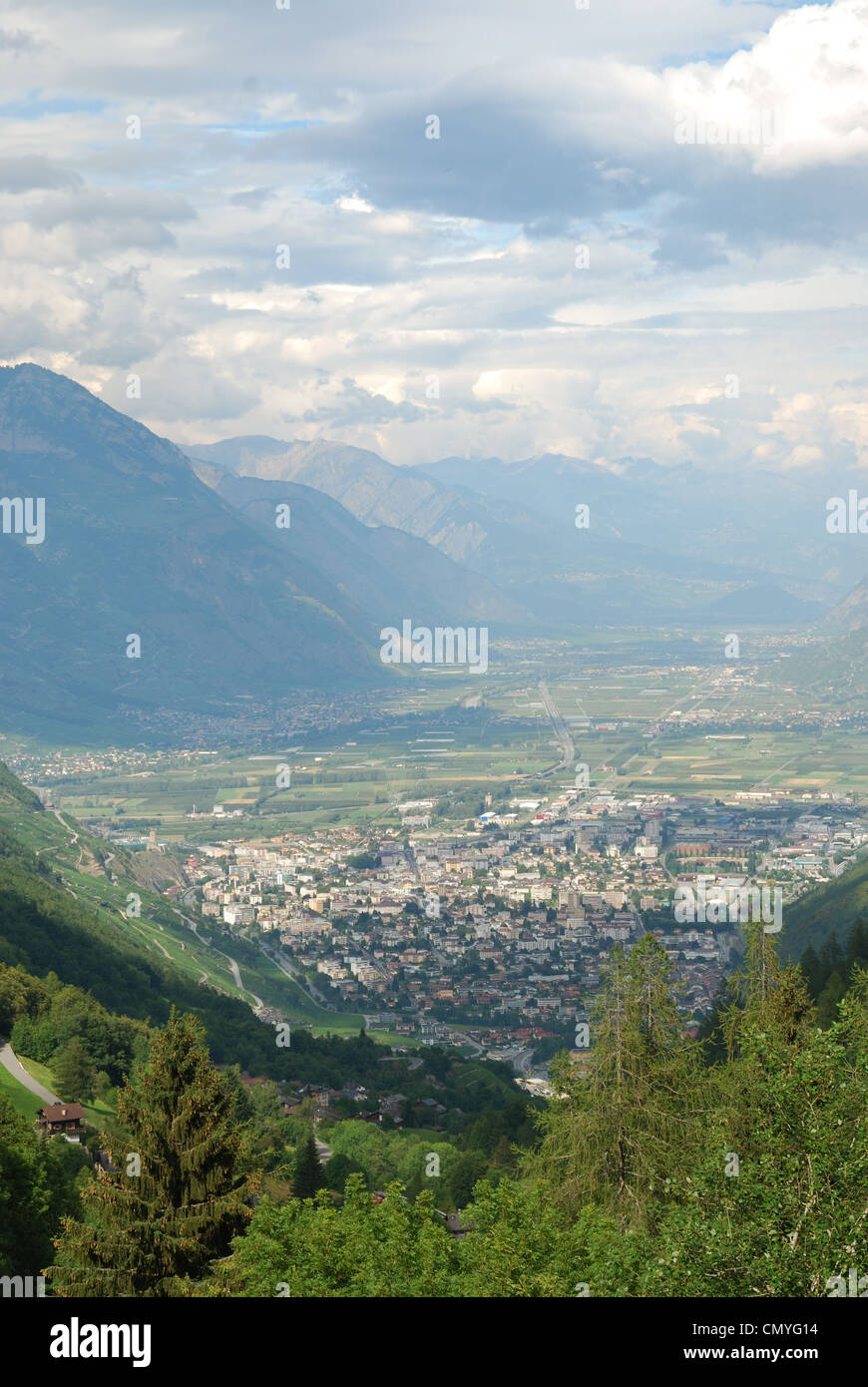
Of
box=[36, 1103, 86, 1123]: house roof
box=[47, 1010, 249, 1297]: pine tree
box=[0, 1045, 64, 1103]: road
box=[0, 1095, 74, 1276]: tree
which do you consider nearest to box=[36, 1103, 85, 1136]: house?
box=[36, 1103, 86, 1123]: house roof

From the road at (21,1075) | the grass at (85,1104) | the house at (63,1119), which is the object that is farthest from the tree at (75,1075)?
the house at (63,1119)

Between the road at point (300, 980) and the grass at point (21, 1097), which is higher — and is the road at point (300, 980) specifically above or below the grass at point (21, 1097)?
below

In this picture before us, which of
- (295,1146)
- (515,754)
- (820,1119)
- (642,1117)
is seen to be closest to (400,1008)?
(295,1146)

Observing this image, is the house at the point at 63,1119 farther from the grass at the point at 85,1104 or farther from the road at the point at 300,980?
the road at the point at 300,980

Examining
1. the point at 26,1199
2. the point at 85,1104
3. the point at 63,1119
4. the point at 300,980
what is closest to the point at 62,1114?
the point at 63,1119

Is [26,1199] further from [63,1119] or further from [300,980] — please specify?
[300,980]

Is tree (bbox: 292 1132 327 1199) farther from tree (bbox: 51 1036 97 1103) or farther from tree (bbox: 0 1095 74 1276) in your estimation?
tree (bbox: 51 1036 97 1103)
